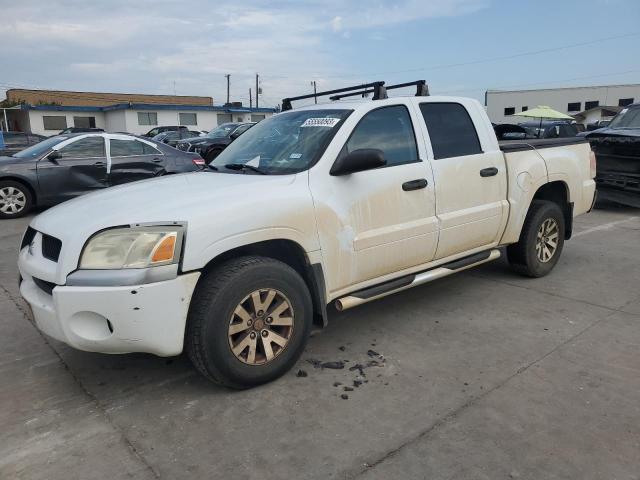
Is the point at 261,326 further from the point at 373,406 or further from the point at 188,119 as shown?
the point at 188,119

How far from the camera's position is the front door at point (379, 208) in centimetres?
344

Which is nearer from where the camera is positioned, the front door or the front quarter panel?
the front quarter panel

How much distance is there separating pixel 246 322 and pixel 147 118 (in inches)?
1723

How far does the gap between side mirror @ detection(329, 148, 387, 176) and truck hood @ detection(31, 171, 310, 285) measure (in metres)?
0.29

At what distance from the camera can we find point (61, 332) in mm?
2844

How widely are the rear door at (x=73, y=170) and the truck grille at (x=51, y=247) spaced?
6377mm

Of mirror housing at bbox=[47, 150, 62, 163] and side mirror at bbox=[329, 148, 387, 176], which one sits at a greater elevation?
side mirror at bbox=[329, 148, 387, 176]

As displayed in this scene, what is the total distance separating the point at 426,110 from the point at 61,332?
3047 millimetres

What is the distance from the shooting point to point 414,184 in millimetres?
3861

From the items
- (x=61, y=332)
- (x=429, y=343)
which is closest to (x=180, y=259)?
(x=61, y=332)

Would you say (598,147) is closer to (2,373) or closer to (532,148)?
(532,148)

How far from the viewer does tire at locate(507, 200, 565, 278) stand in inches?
197

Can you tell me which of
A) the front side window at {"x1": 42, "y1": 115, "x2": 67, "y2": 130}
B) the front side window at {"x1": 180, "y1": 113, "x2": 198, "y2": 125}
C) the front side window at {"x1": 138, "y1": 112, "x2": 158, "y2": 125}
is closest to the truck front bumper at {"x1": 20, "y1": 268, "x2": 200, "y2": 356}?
the front side window at {"x1": 138, "y1": 112, "x2": 158, "y2": 125}

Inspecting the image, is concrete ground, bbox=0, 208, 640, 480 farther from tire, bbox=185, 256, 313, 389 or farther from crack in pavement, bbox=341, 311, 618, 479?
tire, bbox=185, 256, 313, 389
